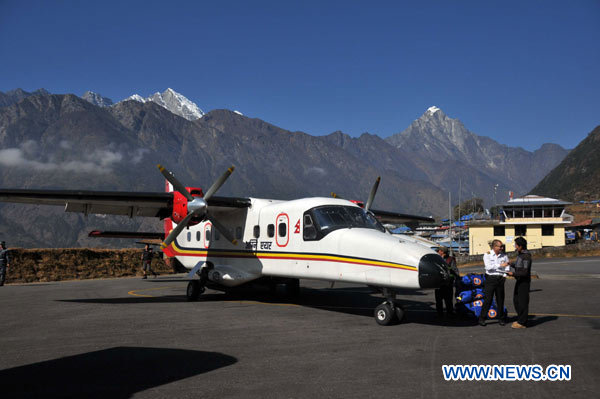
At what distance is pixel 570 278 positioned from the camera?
22.3 meters

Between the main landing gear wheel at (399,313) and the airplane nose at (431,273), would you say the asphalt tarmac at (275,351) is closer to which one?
the main landing gear wheel at (399,313)

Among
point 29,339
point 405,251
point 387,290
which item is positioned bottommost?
point 29,339

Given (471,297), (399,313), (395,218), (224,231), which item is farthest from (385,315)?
(395,218)

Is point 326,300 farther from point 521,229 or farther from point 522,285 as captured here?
point 521,229

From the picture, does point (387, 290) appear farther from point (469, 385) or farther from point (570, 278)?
point (570, 278)

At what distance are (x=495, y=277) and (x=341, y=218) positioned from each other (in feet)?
13.1

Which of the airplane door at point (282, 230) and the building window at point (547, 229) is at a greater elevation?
the building window at point (547, 229)

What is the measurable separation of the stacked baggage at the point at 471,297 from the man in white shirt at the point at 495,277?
909 millimetres

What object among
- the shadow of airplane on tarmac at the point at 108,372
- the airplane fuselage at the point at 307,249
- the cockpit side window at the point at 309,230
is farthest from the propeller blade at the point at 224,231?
the shadow of airplane on tarmac at the point at 108,372

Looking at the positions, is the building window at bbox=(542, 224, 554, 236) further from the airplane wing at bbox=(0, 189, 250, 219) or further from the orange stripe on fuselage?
the airplane wing at bbox=(0, 189, 250, 219)

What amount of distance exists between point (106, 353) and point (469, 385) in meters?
5.53

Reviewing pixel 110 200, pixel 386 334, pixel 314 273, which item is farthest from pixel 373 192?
pixel 110 200

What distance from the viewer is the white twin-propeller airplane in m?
10.4
